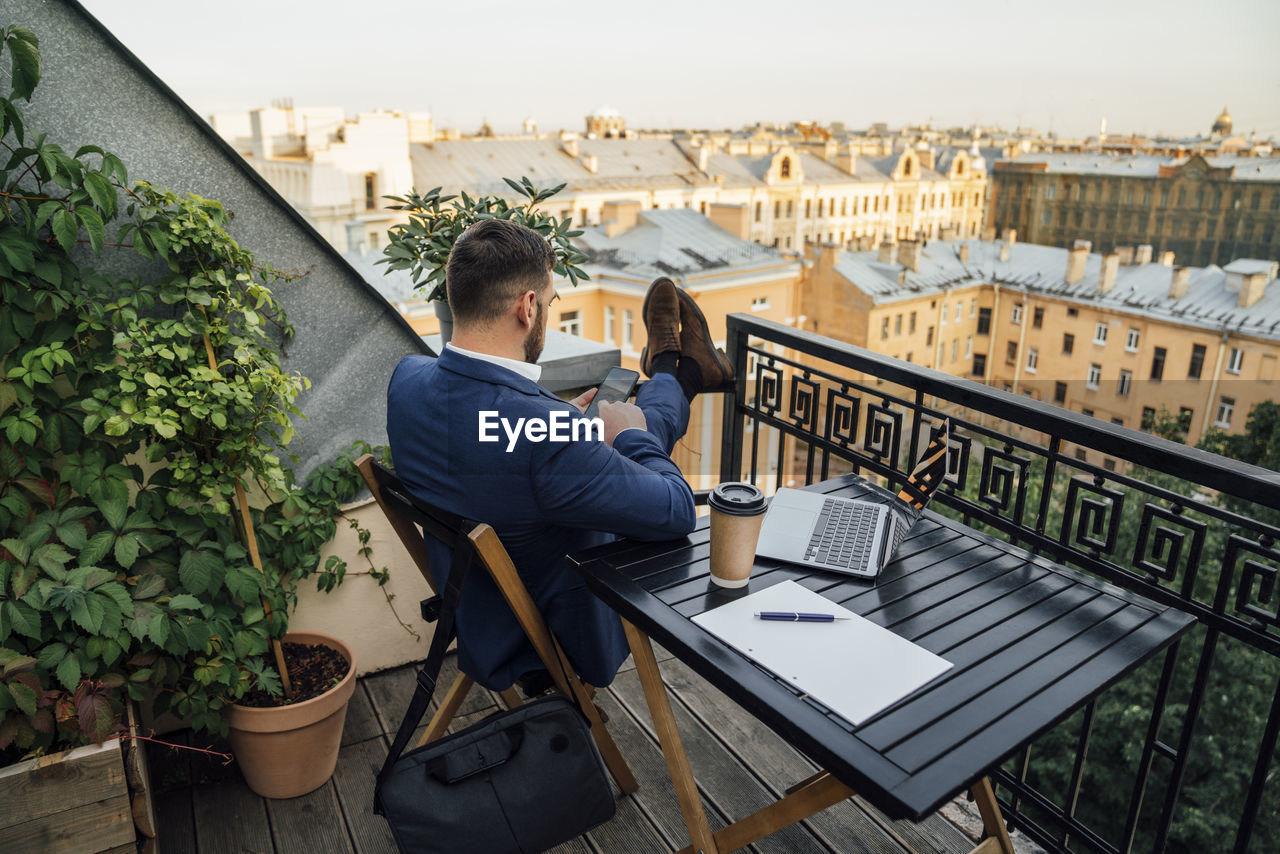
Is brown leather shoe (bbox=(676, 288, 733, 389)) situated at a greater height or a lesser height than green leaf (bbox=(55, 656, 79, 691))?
greater

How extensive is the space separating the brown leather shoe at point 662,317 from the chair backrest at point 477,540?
0.70 metres

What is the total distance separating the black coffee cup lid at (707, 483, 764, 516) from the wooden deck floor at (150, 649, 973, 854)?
856mm

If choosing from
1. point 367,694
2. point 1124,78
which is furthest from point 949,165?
point 367,694

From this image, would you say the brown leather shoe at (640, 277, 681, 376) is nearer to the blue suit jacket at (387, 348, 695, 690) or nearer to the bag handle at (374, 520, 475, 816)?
the blue suit jacket at (387, 348, 695, 690)

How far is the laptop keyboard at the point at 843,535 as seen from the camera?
1.32 meters

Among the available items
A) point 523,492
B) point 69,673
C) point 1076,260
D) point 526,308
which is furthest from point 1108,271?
point 69,673

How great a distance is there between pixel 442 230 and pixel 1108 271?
1279 inches

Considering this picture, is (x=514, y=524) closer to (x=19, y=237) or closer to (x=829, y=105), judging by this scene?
(x=19, y=237)

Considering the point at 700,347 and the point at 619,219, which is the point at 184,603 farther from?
the point at 619,219

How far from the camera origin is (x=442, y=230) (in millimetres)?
2057

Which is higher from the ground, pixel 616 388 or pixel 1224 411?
pixel 616 388

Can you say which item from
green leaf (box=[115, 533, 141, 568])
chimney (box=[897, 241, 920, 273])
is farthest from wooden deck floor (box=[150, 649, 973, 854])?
chimney (box=[897, 241, 920, 273])

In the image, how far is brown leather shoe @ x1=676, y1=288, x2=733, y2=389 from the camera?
1897 mm

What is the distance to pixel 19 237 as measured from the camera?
1.49 meters
